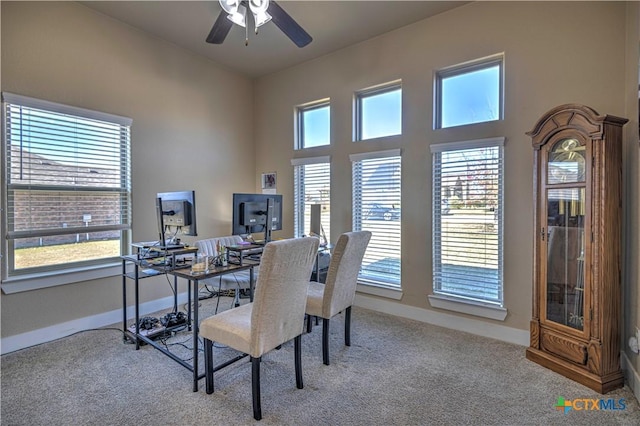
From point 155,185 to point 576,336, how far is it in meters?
4.30

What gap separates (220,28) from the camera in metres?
2.58

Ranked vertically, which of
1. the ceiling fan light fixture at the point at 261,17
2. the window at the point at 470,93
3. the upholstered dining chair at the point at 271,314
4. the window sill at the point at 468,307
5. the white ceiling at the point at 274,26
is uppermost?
the white ceiling at the point at 274,26

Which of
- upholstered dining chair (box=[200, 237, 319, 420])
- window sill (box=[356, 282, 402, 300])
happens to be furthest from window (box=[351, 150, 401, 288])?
upholstered dining chair (box=[200, 237, 319, 420])

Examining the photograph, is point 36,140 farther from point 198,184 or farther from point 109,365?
point 109,365

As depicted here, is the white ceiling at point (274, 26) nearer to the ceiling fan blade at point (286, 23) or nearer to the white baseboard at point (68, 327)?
the ceiling fan blade at point (286, 23)

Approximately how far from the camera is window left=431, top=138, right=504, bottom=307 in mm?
3053

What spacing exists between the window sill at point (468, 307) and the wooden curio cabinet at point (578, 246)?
40cm

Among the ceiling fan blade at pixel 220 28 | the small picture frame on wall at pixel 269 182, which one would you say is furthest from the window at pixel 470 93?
the small picture frame on wall at pixel 269 182

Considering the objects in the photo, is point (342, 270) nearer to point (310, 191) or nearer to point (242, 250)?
point (242, 250)

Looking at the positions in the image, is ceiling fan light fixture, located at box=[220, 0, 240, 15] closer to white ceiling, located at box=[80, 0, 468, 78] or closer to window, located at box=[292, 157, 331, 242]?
white ceiling, located at box=[80, 0, 468, 78]

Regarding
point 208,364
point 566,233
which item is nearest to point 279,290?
point 208,364

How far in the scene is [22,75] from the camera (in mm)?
2775

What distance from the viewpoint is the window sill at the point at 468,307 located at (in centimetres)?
300

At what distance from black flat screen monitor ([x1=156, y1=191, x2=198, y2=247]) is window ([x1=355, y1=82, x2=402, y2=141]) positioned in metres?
2.23
